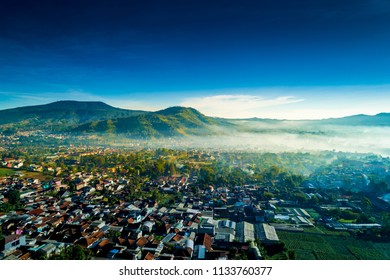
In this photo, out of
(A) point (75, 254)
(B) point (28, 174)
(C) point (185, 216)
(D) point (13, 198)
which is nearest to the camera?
(A) point (75, 254)

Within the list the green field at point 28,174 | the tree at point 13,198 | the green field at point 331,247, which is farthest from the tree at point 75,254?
the green field at point 28,174

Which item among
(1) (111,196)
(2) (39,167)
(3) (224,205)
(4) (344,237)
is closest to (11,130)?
(2) (39,167)

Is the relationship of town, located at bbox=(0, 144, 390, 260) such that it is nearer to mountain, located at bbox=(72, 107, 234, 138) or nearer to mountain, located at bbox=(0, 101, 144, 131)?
mountain, located at bbox=(72, 107, 234, 138)

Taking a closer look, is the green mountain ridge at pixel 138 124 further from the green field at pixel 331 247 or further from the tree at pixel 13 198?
the green field at pixel 331 247

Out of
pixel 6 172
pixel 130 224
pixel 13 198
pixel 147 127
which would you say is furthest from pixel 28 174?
pixel 147 127

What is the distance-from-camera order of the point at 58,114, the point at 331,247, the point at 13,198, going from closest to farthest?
the point at 331,247 < the point at 13,198 < the point at 58,114

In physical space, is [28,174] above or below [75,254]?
below

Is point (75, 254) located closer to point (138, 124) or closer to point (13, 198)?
point (13, 198)
